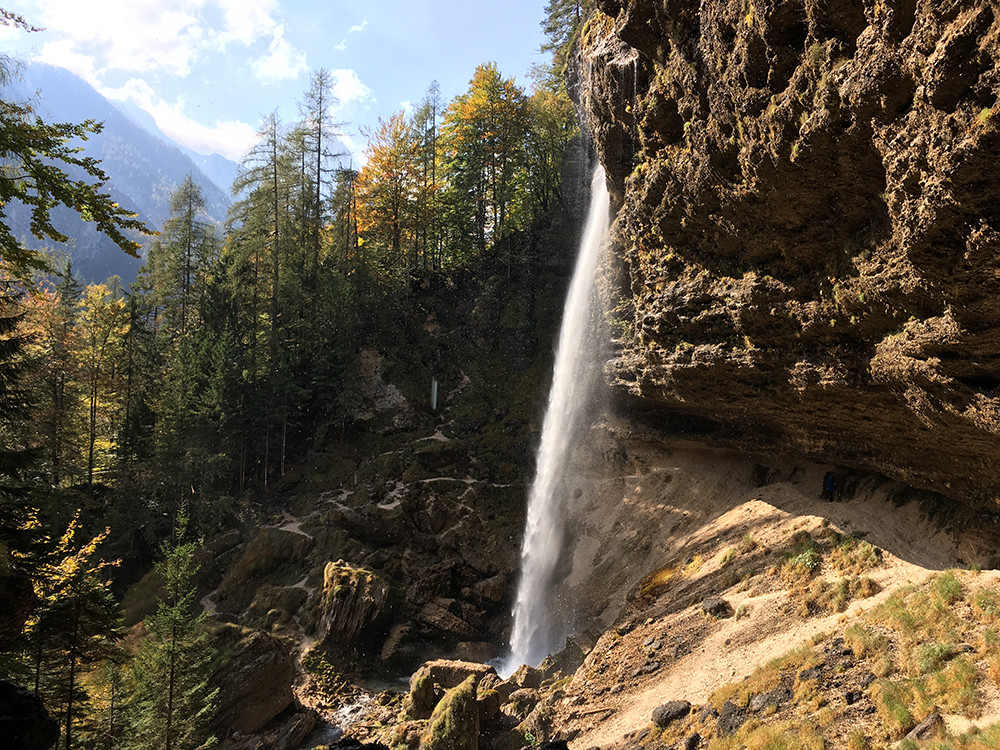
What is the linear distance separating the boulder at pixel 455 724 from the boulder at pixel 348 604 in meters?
5.88

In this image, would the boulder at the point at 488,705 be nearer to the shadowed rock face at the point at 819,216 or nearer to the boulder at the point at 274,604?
the boulder at the point at 274,604

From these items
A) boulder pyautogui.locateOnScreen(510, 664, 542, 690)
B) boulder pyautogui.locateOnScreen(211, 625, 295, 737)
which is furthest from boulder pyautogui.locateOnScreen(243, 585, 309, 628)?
boulder pyautogui.locateOnScreen(510, 664, 542, 690)

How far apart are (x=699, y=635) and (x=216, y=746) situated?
1340 centimetres

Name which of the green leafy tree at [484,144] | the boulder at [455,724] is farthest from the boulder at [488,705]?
the green leafy tree at [484,144]

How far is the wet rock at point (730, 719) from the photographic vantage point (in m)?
10.0

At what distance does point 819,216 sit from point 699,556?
10.3 metres

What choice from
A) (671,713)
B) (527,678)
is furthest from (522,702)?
(671,713)

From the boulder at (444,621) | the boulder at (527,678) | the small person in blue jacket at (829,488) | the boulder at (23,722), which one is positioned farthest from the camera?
the boulder at (444,621)

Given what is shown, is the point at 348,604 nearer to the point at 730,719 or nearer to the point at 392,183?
the point at 730,719

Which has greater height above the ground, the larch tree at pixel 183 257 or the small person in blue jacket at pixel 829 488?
the larch tree at pixel 183 257

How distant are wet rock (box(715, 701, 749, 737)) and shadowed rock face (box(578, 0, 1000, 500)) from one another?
21.6 feet

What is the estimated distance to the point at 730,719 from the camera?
1023cm

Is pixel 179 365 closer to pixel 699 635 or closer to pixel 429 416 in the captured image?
pixel 429 416

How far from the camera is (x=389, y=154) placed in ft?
114
